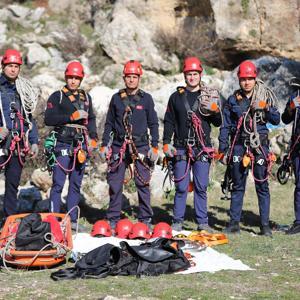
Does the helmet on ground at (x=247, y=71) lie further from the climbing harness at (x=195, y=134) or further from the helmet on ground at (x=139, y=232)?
the helmet on ground at (x=139, y=232)

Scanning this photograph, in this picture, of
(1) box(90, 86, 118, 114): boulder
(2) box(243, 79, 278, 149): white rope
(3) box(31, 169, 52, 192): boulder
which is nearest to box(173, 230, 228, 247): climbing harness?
(2) box(243, 79, 278, 149): white rope

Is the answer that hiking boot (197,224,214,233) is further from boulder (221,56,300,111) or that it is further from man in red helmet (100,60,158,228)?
boulder (221,56,300,111)

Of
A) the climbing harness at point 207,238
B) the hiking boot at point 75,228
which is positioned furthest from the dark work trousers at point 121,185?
the climbing harness at point 207,238

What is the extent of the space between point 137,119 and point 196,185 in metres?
1.22

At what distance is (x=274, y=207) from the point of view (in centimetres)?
979

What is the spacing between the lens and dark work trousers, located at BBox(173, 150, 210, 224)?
7.61 metres

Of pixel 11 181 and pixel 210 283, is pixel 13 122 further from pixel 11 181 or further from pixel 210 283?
pixel 210 283

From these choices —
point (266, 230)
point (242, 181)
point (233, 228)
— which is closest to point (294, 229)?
point (266, 230)

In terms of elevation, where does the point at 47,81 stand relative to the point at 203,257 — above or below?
above

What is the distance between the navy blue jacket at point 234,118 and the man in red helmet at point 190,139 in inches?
5.4

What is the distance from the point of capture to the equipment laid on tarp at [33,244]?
5.81 m

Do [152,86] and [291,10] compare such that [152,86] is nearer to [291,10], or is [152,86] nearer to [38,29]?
[291,10]

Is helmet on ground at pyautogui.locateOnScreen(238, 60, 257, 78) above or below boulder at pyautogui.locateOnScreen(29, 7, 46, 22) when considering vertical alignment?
below

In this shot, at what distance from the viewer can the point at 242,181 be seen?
303 inches
